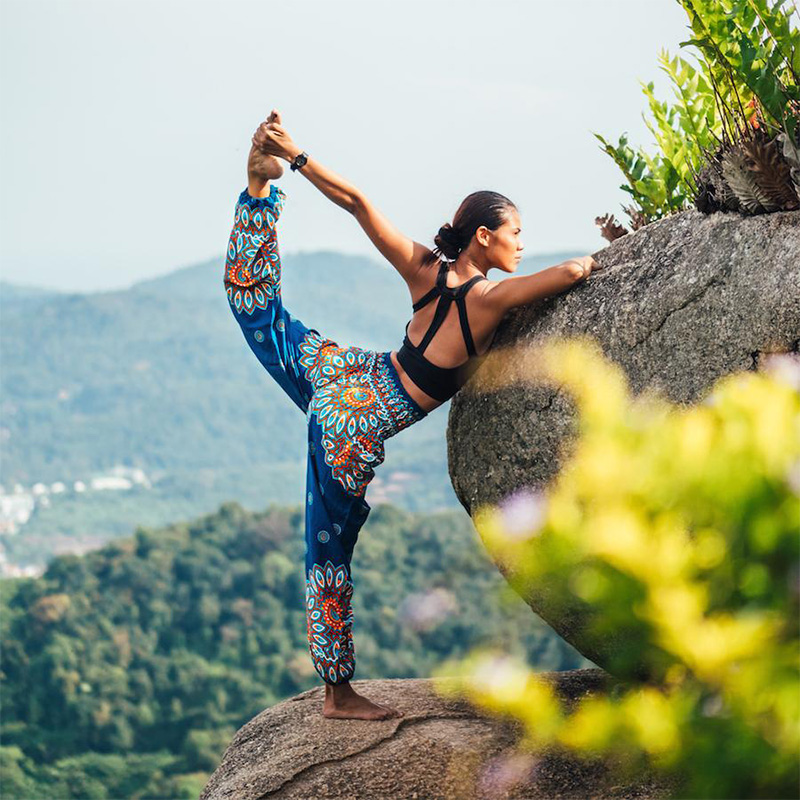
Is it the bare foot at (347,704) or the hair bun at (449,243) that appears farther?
the bare foot at (347,704)

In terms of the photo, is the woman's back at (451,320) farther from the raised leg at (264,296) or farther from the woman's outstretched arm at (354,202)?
the raised leg at (264,296)

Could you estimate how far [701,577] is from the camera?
2430 millimetres

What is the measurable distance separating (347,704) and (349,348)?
1556 mm

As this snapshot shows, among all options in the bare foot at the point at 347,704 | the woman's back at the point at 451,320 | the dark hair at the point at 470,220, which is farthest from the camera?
the bare foot at the point at 347,704

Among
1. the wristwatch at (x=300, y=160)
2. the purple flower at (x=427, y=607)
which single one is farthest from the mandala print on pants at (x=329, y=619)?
the purple flower at (x=427, y=607)

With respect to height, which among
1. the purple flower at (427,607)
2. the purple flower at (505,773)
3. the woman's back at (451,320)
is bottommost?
the purple flower at (427,607)

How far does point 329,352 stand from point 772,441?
10.4 ft

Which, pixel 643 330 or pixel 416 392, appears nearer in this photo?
pixel 643 330

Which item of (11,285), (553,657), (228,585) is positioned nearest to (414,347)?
(553,657)

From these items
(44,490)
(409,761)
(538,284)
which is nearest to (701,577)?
(538,284)

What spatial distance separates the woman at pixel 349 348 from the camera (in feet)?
16.3

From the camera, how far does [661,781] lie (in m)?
4.44

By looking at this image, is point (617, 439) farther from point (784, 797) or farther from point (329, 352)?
point (329, 352)

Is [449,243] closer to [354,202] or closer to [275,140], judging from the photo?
A: [354,202]
